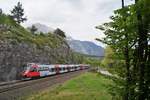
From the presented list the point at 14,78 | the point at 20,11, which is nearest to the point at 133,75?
the point at 14,78

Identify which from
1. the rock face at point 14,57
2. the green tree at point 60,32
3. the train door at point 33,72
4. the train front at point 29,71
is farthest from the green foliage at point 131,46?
the green tree at point 60,32

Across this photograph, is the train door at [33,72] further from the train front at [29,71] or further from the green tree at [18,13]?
the green tree at [18,13]

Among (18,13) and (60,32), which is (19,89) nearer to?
(18,13)

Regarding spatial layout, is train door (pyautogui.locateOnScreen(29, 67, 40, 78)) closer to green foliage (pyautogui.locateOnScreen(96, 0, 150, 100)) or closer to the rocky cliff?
the rocky cliff

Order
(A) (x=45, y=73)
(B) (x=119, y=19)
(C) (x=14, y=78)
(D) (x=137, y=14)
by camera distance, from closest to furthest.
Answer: (D) (x=137, y=14) < (B) (x=119, y=19) < (C) (x=14, y=78) < (A) (x=45, y=73)

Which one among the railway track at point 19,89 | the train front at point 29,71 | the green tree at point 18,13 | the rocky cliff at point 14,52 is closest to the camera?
the railway track at point 19,89

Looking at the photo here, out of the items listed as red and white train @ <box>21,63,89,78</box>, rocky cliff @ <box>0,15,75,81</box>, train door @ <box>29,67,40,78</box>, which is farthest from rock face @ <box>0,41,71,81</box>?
train door @ <box>29,67,40,78</box>

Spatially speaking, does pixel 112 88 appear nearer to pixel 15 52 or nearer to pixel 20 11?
pixel 15 52

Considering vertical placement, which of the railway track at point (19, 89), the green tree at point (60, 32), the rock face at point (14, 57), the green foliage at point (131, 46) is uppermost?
the green tree at point (60, 32)

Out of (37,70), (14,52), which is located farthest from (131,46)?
(14,52)

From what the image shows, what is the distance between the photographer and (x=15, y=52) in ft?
231

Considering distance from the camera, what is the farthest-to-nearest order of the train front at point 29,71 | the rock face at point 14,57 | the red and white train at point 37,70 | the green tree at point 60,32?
the green tree at point 60,32 < the red and white train at point 37,70 < the train front at point 29,71 < the rock face at point 14,57

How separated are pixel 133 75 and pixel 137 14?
157cm

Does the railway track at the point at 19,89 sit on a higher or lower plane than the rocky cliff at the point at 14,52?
lower
